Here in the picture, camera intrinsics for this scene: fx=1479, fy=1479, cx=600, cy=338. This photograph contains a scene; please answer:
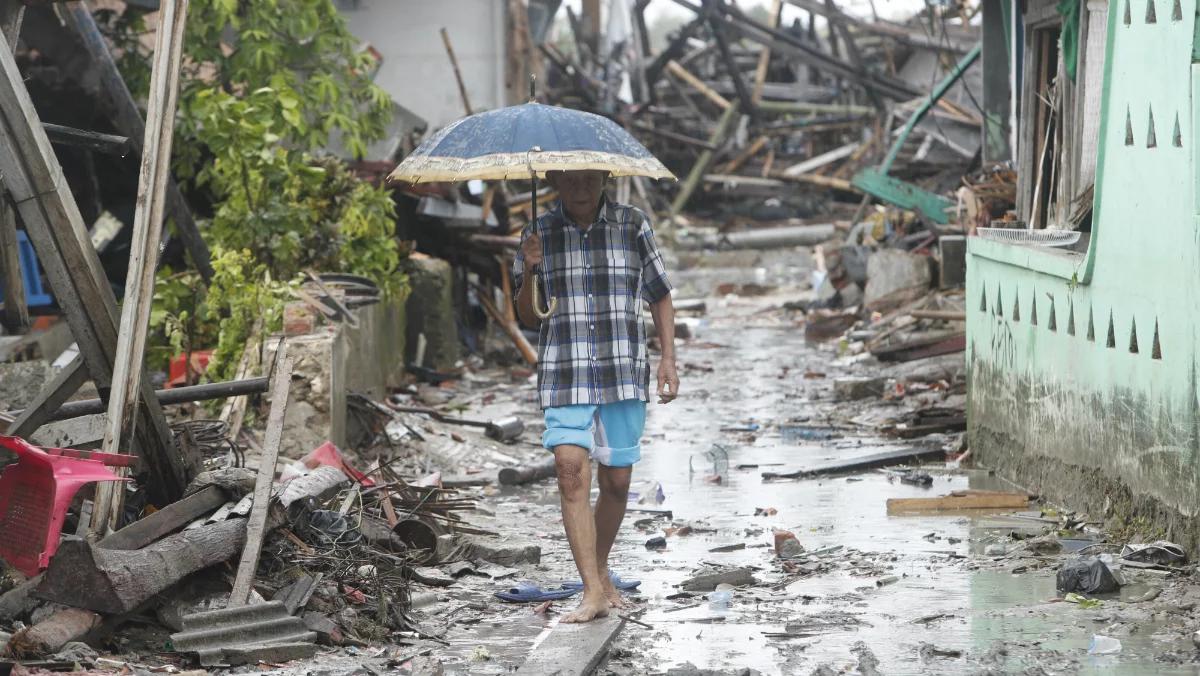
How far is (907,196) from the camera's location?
18.0m

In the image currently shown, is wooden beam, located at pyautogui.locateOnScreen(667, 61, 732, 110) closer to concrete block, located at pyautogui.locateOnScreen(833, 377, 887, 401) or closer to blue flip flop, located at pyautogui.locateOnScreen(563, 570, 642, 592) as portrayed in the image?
concrete block, located at pyautogui.locateOnScreen(833, 377, 887, 401)

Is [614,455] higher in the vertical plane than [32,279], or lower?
lower

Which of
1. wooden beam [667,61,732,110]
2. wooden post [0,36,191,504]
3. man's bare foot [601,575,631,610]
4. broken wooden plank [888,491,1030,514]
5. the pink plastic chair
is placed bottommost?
broken wooden plank [888,491,1030,514]

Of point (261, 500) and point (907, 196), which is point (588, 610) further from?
point (907, 196)

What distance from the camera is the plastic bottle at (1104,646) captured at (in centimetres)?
500

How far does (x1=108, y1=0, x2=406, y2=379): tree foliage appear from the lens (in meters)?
9.94

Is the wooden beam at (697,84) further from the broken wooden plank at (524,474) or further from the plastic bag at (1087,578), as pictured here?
the plastic bag at (1087,578)

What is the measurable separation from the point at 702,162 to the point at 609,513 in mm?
25943

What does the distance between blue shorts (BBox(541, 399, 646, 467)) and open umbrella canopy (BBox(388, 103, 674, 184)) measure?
0.92 meters

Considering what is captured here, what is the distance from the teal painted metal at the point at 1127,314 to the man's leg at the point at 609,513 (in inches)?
90.1

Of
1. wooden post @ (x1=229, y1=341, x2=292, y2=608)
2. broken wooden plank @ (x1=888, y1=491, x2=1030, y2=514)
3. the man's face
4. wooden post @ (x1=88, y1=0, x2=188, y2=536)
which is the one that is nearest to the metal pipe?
wooden post @ (x1=229, y1=341, x2=292, y2=608)

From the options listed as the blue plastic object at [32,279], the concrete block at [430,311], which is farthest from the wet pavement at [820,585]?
the blue plastic object at [32,279]

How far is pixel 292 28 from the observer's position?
1191 centimetres

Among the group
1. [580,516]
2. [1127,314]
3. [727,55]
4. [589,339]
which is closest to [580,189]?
[589,339]
